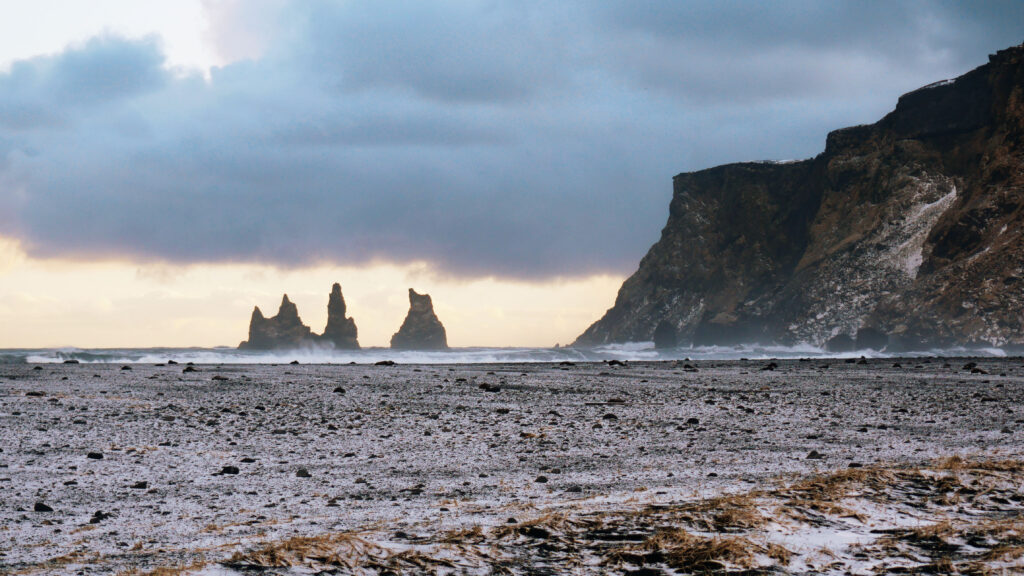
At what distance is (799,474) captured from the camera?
827 centimetres

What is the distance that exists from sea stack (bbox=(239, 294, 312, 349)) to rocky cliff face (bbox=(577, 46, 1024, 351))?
5395 cm

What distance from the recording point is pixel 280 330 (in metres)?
136

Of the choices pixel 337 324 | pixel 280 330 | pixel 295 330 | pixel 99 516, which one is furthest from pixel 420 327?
pixel 99 516

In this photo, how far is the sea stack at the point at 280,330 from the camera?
13375 centimetres

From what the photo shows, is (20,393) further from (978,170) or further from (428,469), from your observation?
(978,170)

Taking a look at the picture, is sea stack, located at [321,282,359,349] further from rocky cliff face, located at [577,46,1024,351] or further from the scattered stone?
the scattered stone

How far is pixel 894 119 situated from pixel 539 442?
112m

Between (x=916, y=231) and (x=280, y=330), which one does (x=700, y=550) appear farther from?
(x=280, y=330)

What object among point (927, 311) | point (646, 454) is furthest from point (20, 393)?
point (927, 311)

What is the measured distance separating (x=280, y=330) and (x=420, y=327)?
26249 millimetres

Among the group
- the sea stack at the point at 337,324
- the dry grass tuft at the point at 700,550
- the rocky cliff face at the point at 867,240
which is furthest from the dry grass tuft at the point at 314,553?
the sea stack at the point at 337,324

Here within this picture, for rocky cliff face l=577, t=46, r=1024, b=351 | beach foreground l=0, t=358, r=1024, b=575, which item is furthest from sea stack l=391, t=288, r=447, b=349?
beach foreground l=0, t=358, r=1024, b=575

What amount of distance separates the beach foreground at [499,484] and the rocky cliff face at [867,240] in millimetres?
75629

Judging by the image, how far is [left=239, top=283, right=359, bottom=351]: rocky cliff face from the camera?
134 metres
